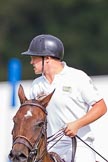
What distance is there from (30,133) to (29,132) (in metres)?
0.02

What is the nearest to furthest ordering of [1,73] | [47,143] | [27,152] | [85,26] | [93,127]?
[27,152], [47,143], [93,127], [1,73], [85,26]

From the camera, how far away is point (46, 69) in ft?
30.1

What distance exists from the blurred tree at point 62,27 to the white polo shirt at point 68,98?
1817cm

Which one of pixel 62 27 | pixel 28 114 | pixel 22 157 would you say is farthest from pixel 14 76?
pixel 62 27

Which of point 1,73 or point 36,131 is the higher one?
point 36,131

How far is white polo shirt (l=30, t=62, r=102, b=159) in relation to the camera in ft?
29.7

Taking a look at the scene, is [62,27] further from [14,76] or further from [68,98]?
[68,98]

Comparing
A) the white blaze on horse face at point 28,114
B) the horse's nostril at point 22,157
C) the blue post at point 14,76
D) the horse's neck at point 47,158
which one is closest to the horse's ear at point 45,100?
the white blaze on horse face at point 28,114

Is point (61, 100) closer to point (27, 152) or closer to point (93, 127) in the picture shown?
point (27, 152)

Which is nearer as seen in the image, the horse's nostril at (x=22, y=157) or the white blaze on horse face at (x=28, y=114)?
the horse's nostril at (x=22, y=157)

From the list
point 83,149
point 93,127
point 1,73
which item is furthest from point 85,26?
point 83,149

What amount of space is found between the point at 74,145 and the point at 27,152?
1014 millimetres

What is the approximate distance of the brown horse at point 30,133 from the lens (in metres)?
8.16

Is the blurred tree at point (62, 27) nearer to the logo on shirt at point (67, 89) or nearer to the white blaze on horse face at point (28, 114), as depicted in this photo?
the logo on shirt at point (67, 89)
